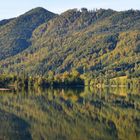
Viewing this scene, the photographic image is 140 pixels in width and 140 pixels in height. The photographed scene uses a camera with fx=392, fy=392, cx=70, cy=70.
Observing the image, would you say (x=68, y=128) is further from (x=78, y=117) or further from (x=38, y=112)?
(x=38, y=112)

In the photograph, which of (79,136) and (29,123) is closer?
(79,136)

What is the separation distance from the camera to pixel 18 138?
5703 centimetres

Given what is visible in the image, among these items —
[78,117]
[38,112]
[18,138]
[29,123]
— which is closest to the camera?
[18,138]

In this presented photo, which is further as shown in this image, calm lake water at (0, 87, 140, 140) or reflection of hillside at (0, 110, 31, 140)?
calm lake water at (0, 87, 140, 140)

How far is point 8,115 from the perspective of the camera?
82688 mm

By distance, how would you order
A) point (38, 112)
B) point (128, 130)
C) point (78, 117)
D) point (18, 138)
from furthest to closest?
point (38, 112) < point (78, 117) < point (128, 130) < point (18, 138)

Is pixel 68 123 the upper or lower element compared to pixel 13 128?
lower

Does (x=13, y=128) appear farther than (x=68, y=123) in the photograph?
No

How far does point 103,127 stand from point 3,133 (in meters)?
17.9

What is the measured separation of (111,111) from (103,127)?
2370 cm

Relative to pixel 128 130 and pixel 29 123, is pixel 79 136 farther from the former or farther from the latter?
pixel 29 123

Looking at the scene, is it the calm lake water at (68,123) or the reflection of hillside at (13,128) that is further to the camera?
the calm lake water at (68,123)

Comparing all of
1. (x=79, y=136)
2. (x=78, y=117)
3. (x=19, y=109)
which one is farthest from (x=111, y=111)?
(x=79, y=136)

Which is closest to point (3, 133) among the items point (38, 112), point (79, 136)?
point (79, 136)
